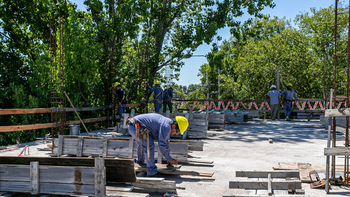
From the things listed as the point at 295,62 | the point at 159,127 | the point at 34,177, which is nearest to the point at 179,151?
the point at 159,127

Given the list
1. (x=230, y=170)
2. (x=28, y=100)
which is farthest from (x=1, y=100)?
(x=230, y=170)

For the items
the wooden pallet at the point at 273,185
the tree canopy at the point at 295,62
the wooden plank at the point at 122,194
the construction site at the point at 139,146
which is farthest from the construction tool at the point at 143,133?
the tree canopy at the point at 295,62

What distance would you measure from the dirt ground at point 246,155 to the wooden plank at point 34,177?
82.1 inches

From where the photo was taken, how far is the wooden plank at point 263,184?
21.1 ft

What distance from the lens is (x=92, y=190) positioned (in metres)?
5.45

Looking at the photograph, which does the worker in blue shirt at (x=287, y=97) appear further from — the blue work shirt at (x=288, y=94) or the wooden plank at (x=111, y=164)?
the wooden plank at (x=111, y=164)

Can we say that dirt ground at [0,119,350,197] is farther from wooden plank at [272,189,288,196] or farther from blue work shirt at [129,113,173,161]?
blue work shirt at [129,113,173,161]

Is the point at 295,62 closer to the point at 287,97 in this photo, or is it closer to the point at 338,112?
the point at 287,97

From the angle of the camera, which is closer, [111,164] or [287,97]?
[111,164]

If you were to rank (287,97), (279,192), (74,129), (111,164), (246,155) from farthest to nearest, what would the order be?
(287,97) → (74,129) → (246,155) → (279,192) → (111,164)

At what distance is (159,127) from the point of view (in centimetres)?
711

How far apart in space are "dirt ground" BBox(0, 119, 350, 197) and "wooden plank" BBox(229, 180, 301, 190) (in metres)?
0.13

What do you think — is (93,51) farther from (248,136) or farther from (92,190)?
(92,190)

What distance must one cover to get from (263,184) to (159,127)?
236 cm
